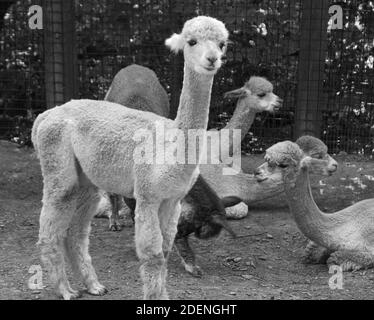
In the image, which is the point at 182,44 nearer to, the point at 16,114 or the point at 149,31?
the point at 149,31

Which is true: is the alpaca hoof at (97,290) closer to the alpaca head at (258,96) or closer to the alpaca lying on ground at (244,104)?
the alpaca lying on ground at (244,104)

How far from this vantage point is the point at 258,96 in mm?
5891

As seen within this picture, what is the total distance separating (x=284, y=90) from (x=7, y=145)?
3.24 meters

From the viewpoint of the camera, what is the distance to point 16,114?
818cm

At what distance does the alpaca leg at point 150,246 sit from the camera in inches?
143

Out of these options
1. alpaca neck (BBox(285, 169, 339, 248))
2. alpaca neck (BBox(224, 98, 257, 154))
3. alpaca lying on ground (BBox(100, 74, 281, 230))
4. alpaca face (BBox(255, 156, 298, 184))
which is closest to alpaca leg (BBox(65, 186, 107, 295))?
alpaca face (BBox(255, 156, 298, 184))

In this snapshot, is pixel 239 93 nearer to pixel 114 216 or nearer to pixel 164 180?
pixel 114 216

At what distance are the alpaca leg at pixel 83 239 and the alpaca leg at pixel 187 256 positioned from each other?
728 millimetres

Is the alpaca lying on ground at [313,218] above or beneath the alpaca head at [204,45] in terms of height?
beneath

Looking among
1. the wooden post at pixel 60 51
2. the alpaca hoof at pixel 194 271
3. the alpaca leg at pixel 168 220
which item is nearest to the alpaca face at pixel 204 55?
→ the alpaca leg at pixel 168 220

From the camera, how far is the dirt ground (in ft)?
14.1

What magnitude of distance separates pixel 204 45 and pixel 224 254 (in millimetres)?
2087

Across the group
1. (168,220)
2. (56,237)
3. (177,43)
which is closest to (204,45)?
(177,43)

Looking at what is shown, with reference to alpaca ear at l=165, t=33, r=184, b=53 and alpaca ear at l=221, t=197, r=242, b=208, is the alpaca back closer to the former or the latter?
alpaca ear at l=221, t=197, r=242, b=208
